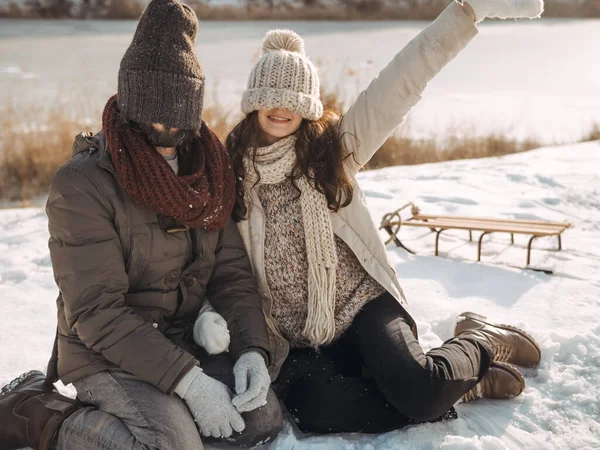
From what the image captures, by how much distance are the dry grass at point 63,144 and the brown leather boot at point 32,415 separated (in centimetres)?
340

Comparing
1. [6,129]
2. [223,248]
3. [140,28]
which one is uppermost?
[140,28]

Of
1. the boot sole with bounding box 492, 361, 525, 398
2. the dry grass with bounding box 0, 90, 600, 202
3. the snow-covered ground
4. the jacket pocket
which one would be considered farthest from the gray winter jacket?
the dry grass with bounding box 0, 90, 600, 202

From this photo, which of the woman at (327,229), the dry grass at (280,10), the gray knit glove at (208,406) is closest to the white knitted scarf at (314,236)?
the woman at (327,229)

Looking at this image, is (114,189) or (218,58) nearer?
(114,189)

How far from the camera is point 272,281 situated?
239cm

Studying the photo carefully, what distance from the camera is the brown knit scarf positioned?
76.2 inches

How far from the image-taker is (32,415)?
2002mm

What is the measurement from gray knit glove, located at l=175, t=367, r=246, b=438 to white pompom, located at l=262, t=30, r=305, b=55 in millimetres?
1215

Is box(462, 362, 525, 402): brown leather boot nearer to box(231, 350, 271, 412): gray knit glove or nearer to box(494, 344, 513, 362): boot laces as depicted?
box(494, 344, 513, 362): boot laces

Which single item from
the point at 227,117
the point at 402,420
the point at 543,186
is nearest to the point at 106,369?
the point at 402,420

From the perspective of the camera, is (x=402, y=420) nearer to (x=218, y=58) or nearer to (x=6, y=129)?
(x=6, y=129)

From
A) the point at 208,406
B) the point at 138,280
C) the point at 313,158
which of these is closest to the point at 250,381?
the point at 208,406

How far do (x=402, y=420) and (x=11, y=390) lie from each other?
1.36 m

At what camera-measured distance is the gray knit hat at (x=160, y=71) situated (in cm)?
192
